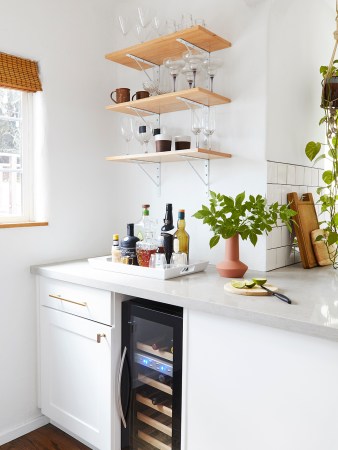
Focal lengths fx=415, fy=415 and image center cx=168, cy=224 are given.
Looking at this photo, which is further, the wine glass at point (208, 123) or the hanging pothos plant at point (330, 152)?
the hanging pothos plant at point (330, 152)

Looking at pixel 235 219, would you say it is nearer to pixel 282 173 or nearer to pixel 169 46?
pixel 282 173

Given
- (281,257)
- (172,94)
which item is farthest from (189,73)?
(281,257)

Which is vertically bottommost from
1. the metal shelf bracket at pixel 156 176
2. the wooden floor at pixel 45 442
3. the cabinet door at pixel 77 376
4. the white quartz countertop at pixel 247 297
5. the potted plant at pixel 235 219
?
the wooden floor at pixel 45 442

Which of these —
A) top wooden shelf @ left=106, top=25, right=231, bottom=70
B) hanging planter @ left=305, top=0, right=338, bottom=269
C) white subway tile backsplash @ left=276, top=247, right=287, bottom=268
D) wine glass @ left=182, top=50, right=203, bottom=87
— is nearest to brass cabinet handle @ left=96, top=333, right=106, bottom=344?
white subway tile backsplash @ left=276, top=247, right=287, bottom=268

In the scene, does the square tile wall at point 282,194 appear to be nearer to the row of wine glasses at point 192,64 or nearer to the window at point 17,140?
the row of wine glasses at point 192,64

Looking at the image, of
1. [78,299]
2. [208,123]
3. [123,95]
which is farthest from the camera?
[123,95]

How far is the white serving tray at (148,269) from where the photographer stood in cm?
190

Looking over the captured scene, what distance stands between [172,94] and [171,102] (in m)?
0.17

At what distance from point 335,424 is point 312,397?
0.09 metres

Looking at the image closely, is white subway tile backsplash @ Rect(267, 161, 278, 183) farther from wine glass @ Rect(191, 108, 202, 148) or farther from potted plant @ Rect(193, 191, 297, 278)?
wine glass @ Rect(191, 108, 202, 148)

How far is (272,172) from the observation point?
7.07 feet

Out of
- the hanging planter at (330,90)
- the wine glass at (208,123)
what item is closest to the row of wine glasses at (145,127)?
the wine glass at (208,123)

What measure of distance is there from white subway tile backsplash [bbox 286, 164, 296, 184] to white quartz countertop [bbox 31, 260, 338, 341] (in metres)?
0.48

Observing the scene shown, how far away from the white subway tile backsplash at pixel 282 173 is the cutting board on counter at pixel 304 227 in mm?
93
